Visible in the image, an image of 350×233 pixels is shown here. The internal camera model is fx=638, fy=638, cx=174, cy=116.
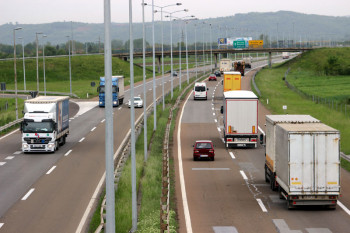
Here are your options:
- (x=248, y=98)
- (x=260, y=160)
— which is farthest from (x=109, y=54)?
(x=248, y=98)

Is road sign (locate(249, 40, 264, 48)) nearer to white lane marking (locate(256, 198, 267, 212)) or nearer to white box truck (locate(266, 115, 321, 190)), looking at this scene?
white box truck (locate(266, 115, 321, 190))

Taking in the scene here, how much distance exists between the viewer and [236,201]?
28.6m

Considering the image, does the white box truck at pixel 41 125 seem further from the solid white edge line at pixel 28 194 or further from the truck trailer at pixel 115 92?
the truck trailer at pixel 115 92

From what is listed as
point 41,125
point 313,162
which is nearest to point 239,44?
point 41,125

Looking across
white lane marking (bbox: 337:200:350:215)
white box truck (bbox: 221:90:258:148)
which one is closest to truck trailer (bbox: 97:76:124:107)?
white box truck (bbox: 221:90:258:148)

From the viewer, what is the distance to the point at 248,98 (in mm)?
44781

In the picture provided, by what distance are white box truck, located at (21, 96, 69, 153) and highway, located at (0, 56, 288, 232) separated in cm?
75

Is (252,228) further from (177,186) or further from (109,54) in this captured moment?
(109,54)

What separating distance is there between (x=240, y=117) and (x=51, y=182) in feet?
54.0

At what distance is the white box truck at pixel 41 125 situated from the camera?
4197 cm

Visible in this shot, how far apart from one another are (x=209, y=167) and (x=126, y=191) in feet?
32.5

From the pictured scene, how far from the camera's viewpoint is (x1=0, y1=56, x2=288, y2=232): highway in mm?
25219

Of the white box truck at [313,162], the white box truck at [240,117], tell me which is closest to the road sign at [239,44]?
the white box truck at [240,117]

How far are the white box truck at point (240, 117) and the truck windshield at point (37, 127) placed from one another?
489 inches
